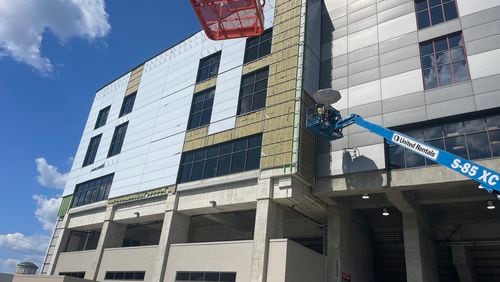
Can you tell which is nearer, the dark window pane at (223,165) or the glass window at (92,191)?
the dark window pane at (223,165)

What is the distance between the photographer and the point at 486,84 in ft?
79.4

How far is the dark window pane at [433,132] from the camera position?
25.1 metres

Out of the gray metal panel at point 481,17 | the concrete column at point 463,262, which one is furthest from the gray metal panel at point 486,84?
the concrete column at point 463,262

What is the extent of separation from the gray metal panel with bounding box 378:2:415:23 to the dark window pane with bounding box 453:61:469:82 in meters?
6.29

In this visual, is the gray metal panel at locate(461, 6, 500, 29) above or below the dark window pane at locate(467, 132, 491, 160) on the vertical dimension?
above

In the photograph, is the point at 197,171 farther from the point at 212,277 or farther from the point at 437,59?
the point at 437,59

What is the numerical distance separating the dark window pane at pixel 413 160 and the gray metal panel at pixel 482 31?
8.85 m

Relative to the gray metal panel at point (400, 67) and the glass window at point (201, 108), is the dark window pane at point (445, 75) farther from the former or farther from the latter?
the glass window at point (201, 108)

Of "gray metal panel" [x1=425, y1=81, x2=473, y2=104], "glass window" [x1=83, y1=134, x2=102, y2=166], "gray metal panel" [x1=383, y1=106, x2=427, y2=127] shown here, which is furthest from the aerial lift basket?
"glass window" [x1=83, y1=134, x2=102, y2=166]

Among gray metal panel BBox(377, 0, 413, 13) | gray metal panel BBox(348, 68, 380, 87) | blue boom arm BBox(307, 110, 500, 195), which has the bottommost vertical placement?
blue boom arm BBox(307, 110, 500, 195)

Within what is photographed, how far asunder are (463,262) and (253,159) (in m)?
18.3

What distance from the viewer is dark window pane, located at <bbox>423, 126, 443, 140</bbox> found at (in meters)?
25.1

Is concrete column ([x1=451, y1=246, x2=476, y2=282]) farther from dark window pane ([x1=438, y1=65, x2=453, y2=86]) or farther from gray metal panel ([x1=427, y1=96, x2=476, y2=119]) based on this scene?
dark window pane ([x1=438, y1=65, x2=453, y2=86])

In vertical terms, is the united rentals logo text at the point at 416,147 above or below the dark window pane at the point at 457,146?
below
